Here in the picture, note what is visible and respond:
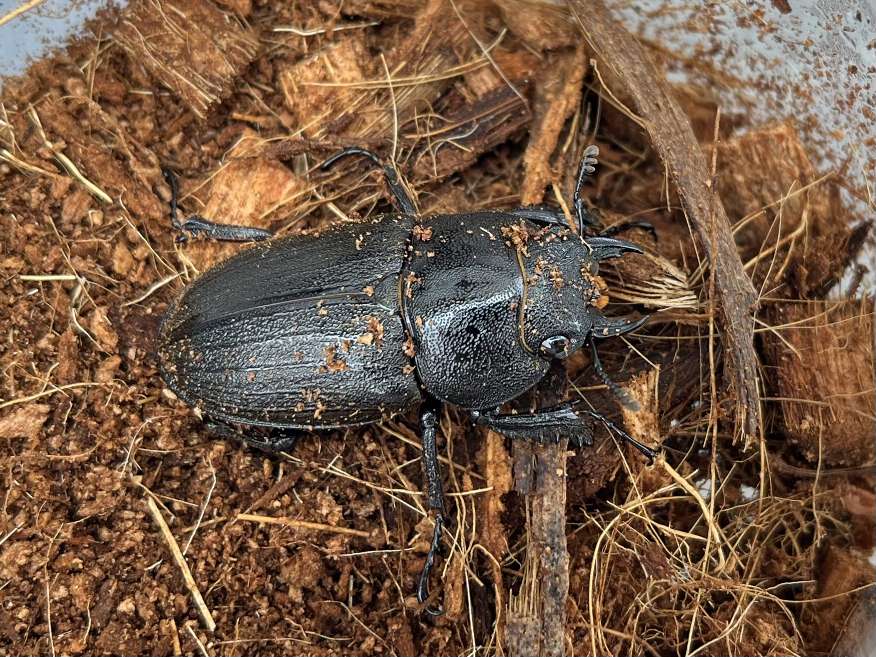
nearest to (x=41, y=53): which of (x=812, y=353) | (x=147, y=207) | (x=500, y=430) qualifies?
(x=147, y=207)

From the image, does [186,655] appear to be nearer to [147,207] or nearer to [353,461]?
[353,461]

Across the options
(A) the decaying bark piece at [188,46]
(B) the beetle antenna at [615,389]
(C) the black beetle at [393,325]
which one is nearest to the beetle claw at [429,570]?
(C) the black beetle at [393,325]

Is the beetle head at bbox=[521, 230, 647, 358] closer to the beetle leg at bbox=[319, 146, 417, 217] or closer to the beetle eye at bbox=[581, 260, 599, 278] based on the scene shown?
the beetle eye at bbox=[581, 260, 599, 278]

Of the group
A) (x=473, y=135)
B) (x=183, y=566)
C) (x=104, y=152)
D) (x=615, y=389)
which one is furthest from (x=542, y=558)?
(x=104, y=152)

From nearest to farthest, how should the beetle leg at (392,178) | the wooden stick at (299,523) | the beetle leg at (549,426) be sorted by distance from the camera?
the beetle leg at (549,426) < the wooden stick at (299,523) < the beetle leg at (392,178)

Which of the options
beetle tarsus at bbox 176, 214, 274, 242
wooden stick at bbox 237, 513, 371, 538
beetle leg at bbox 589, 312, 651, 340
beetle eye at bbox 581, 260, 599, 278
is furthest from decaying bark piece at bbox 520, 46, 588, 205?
wooden stick at bbox 237, 513, 371, 538

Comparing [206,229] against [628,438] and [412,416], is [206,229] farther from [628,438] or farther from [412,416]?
[628,438]

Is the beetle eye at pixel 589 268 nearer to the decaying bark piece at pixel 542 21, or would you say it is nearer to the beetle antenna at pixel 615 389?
the beetle antenna at pixel 615 389
